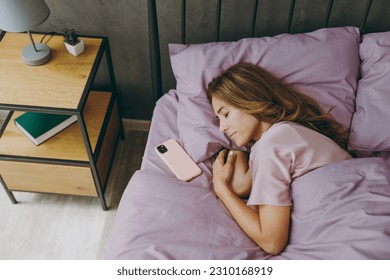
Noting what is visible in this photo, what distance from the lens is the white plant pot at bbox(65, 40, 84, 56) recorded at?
5.13 ft

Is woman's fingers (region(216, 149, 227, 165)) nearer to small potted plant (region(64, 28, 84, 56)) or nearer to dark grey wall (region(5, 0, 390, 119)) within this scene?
dark grey wall (region(5, 0, 390, 119))

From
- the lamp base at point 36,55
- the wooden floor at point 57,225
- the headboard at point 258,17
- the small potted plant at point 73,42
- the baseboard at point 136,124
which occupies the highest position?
the headboard at point 258,17

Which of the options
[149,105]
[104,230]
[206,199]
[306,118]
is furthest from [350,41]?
[104,230]

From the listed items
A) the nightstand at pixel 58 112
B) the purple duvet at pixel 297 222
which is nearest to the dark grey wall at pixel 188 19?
the nightstand at pixel 58 112

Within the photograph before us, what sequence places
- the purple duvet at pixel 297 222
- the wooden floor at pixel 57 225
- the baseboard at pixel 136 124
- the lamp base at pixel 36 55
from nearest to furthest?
1. the purple duvet at pixel 297 222
2. the lamp base at pixel 36 55
3. the wooden floor at pixel 57 225
4. the baseboard at pixel 136 124

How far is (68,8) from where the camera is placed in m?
1.67

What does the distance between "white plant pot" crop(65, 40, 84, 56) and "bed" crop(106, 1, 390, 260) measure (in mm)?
269

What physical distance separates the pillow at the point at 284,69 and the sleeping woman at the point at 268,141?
0.05 metres

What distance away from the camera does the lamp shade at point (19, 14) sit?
1314 millimetres

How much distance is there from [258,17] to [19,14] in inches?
33.6

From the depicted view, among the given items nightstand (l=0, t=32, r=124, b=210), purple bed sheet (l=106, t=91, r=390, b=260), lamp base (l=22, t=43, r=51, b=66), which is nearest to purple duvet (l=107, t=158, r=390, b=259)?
purple bed sheet (l=106, t=91, r=390, b=260)

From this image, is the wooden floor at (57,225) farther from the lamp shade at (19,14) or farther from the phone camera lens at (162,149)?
the lamp shade at (19,14)
